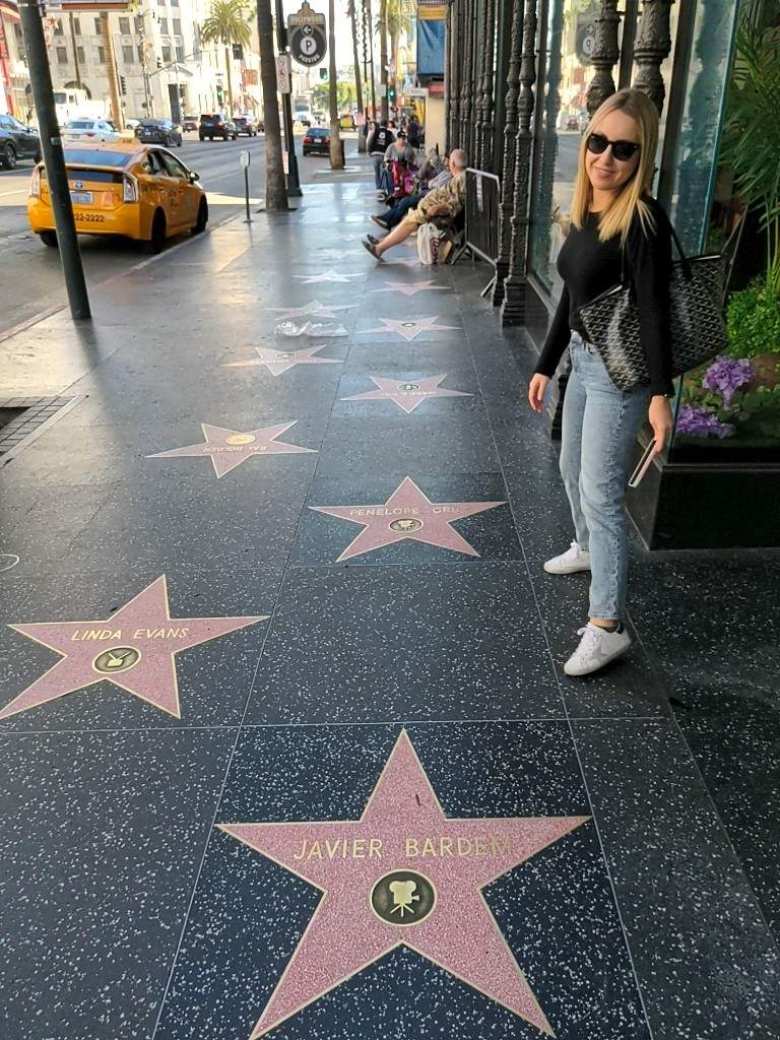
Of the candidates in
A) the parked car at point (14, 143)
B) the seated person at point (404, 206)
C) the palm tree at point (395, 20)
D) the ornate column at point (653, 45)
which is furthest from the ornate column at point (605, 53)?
the palm tree at point (395, 20)

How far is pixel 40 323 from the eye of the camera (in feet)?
30.1

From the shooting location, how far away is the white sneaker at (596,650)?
3.18 metres

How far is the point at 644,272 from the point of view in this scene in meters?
2.69

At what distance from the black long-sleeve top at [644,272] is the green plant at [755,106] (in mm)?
1311

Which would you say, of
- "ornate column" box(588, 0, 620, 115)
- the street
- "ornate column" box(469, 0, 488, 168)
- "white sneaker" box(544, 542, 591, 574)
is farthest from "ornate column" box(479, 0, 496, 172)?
"white sneaker" box(544, 542, 591, 574)

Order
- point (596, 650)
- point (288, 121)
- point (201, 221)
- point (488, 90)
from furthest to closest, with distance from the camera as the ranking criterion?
point (288, 121) < point (201, 221) < point (488, 90) < point (596, 650)

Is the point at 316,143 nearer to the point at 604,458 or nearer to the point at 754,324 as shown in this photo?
the point at 754,324

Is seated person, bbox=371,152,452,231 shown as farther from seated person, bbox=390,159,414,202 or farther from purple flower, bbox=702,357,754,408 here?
purple flower, bbox=702,357,754,408

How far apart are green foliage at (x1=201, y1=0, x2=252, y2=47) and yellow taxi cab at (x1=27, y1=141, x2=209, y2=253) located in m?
96.1

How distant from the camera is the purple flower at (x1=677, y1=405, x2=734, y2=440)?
400 centimetres

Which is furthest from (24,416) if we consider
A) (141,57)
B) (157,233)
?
(141,57)

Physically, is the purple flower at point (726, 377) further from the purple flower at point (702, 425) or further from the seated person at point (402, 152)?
the seated person at point (402, 152)

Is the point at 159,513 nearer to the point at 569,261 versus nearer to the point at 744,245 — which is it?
the point at 569,261

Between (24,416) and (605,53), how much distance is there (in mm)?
4741
